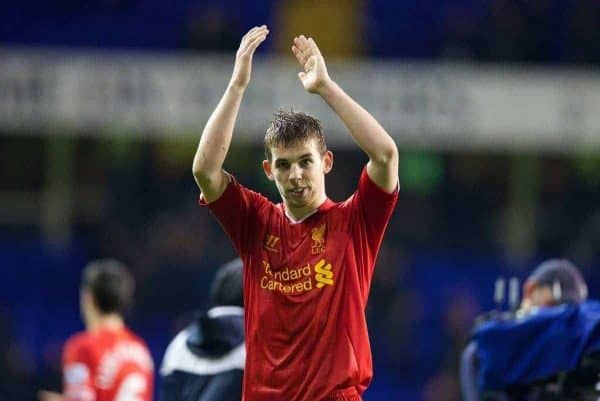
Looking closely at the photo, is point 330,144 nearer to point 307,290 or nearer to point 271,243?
point 271,243

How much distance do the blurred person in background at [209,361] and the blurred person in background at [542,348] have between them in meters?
1.25

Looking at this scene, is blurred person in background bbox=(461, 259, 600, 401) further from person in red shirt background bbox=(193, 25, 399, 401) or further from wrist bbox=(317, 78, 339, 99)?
wrist bbox=(317, 78, 339, 99)

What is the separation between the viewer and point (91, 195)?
55.2ft

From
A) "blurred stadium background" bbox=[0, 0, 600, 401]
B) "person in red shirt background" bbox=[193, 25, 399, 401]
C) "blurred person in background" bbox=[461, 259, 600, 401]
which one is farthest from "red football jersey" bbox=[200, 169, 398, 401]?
"blurred stadium background" bbox=[0, 0, 600, 401]

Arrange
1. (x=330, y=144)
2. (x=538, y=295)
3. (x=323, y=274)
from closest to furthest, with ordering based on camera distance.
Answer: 1. (x=323, y=274)
2. (x=538, y=295)
3. (x=330, y=144)

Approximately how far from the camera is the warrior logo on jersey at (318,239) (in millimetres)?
4508

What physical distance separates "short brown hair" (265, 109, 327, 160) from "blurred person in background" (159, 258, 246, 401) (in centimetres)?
138

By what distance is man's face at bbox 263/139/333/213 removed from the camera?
4.45 m

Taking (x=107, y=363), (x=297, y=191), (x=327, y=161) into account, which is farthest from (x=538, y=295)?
(x=297, y=191)

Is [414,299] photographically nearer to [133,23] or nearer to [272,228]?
[133,23]

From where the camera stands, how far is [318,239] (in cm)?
453

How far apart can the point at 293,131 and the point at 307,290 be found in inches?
20.2

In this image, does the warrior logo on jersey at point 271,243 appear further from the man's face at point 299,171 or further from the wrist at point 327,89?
the wrist at point 327,89

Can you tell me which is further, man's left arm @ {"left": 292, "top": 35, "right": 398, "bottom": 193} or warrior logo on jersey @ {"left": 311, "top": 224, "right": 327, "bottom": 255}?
warrior logo on jersey @ {"left": 311, "top": 224, "right": 327, "bottom": 255}
